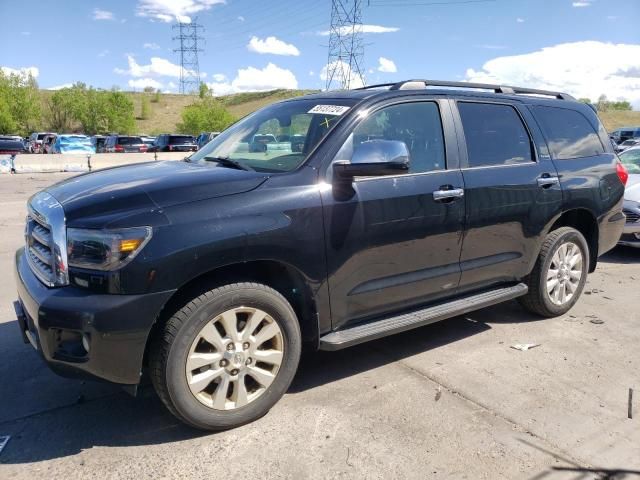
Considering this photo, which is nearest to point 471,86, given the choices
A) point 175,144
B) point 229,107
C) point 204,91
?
point 175,144

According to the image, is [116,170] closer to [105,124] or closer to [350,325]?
[350,325]

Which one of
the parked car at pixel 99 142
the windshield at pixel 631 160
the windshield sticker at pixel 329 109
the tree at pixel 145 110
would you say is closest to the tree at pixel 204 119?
the tree at pixel 145 110

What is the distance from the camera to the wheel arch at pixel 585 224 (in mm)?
5066

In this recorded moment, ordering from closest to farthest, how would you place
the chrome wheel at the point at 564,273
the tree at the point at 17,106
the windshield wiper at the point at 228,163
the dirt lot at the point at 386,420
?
the dirt lot at the point at 386,420 → the windshield wiper at the point at 228,163 → the chrome wheel at the point at 564,273 → the tree at the point at 17,106

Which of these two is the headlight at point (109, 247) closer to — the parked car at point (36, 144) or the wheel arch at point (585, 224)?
the wheel arch at point (585, 224)

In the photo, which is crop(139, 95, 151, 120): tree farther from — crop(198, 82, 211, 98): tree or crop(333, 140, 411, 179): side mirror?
crop(333, 140, 411, 179): side mirror

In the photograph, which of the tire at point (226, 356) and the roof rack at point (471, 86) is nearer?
the tire at point (226, 356)

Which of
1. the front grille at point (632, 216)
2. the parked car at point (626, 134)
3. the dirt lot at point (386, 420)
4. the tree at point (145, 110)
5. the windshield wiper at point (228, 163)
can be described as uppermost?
the tree at point (145, 110)

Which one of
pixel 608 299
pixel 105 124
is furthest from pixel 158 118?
pixel 608 299

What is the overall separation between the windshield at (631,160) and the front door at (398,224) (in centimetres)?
622

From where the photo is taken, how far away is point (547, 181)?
459 centimetres

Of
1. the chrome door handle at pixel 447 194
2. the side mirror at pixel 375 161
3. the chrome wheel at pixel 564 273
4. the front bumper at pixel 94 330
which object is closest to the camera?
the front bumper at pixel 94 330

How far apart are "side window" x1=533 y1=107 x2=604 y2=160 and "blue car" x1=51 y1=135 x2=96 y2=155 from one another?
3323 cm

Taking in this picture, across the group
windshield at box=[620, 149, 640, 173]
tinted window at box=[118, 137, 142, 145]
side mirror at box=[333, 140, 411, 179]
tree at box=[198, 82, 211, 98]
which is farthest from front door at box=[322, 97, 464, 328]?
tree at box=[198, 82, 211, 98]
